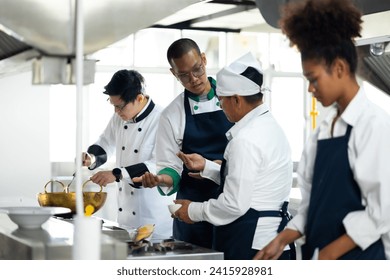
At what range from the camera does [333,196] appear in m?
1.72

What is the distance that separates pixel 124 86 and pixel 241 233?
1297 mm

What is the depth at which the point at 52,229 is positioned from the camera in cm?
202

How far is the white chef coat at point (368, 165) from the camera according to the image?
1621mm

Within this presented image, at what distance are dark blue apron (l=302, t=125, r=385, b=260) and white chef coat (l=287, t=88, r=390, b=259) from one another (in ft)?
0.06

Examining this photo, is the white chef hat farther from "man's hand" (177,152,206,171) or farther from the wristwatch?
the wristwatch

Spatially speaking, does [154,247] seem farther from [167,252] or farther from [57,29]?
[57,29]

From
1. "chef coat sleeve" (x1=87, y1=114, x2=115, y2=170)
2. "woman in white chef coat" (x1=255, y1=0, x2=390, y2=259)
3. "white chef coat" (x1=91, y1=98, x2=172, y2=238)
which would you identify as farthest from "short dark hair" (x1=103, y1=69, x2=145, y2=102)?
"woman in white chef coat" (x1=255, y1=0, x2=390, y2=259)

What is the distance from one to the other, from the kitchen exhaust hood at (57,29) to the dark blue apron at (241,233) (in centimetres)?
81

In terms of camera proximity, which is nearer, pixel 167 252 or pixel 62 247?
pixel 62 247

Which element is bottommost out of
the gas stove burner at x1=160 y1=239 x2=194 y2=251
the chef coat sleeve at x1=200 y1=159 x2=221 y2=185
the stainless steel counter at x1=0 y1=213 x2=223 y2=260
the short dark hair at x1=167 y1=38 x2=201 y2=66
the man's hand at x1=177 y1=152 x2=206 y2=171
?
the gas stove burner at x1=160 y1=239 x2=194 y2=251

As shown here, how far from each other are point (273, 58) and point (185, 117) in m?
5.80

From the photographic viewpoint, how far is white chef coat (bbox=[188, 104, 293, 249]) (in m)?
2.16

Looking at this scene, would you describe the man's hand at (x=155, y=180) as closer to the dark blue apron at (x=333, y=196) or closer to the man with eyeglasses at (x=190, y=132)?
the man with eyeglasses at (x=190, y=132)

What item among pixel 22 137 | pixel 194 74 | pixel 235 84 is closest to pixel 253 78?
pixel 235 84
